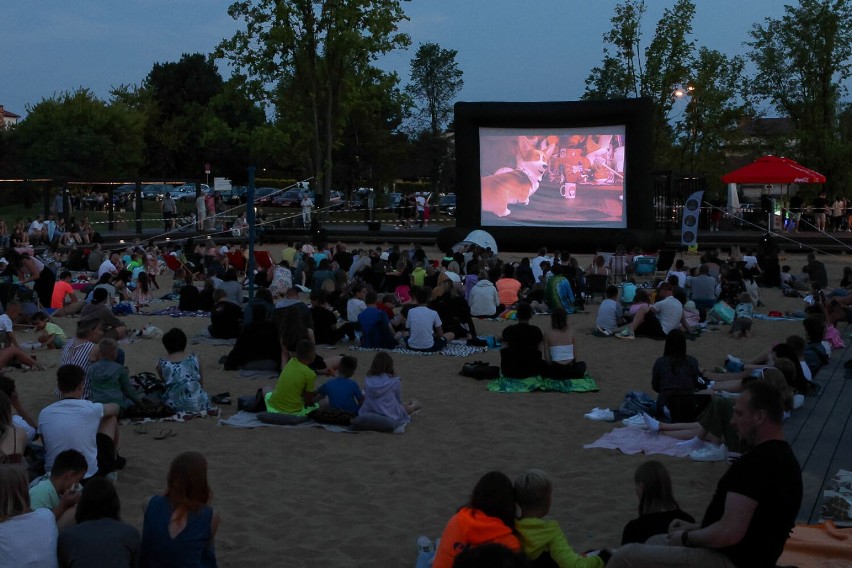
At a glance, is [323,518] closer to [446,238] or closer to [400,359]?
[400,359]

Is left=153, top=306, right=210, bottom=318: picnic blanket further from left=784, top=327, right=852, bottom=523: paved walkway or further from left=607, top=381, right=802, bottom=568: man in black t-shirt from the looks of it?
left=607, top=381, right=802, bottom=568: man in black t-shirt

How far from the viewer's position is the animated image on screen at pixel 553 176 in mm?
25422

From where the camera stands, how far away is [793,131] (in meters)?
36.7

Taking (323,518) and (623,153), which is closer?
(323,518)

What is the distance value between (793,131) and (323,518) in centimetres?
3410

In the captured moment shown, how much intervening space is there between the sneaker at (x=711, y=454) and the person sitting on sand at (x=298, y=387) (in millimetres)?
3297

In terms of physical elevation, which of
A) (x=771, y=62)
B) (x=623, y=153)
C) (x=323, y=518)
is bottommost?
(x=323, y=518)

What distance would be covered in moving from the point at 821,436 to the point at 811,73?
→ 31600mm

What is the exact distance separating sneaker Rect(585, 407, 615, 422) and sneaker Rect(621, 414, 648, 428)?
21 centimetres

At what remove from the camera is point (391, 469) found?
7.54 metres

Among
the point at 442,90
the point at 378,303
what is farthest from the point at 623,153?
the point at 442,90

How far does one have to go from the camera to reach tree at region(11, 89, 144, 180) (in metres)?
46.4

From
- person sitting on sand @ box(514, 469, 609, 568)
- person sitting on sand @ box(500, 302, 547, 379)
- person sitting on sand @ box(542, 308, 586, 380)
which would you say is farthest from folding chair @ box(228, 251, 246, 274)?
person sitting on sand @ box(514, 469, 609, 568)

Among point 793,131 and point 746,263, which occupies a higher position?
point 793,131
